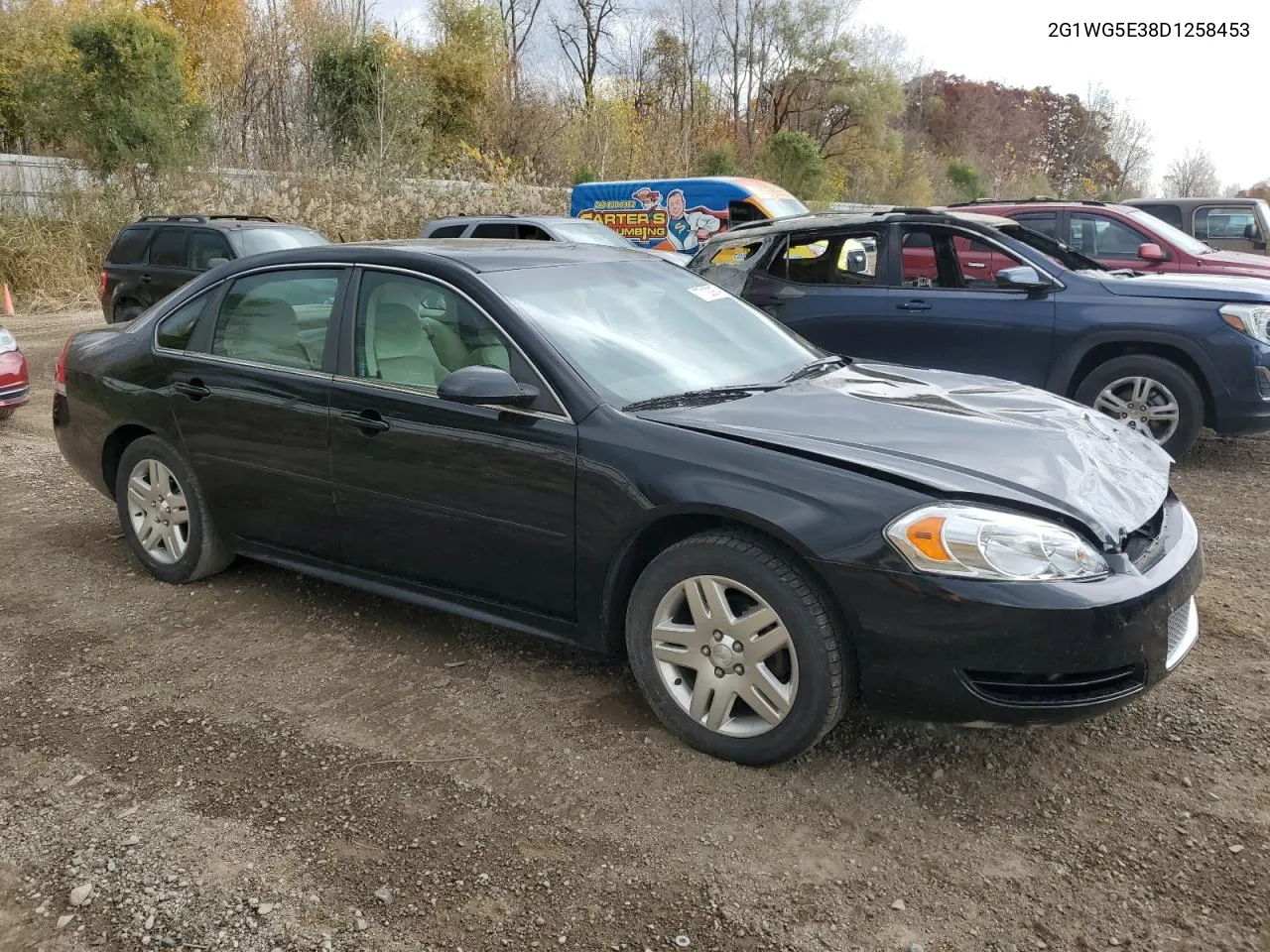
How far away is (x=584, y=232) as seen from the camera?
12.5 metres

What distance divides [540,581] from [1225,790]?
214 centimetres

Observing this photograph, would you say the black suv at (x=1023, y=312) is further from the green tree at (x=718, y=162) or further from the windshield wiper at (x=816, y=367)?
the green tree at (x=718, y=162)

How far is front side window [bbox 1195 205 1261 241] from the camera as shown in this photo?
46.9ft

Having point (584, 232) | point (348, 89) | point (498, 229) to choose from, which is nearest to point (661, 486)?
point (584, 232)

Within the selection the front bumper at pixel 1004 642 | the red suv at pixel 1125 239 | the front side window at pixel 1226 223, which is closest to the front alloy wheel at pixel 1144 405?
the red suv at pixel 1125 239

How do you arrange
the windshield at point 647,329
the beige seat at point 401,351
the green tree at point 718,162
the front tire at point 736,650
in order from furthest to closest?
the green tree at point 718,162, the beige seat at point 401,351, the windshield at point 647,329, the front tire at point 736,650

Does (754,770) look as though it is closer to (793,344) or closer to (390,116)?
(793,344)

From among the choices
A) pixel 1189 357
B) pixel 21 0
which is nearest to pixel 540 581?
pixel 1189 357

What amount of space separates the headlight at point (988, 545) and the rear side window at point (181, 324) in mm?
3270

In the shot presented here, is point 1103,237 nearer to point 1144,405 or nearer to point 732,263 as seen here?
point 1144,405

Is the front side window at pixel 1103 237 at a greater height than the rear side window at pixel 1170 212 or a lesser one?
lesser

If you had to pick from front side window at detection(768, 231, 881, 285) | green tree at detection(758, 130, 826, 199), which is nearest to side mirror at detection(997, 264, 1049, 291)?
front side window at detection(768, 231, 881, 285)

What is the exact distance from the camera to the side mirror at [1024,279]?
6969 mm

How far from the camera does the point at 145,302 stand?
11906 mm
